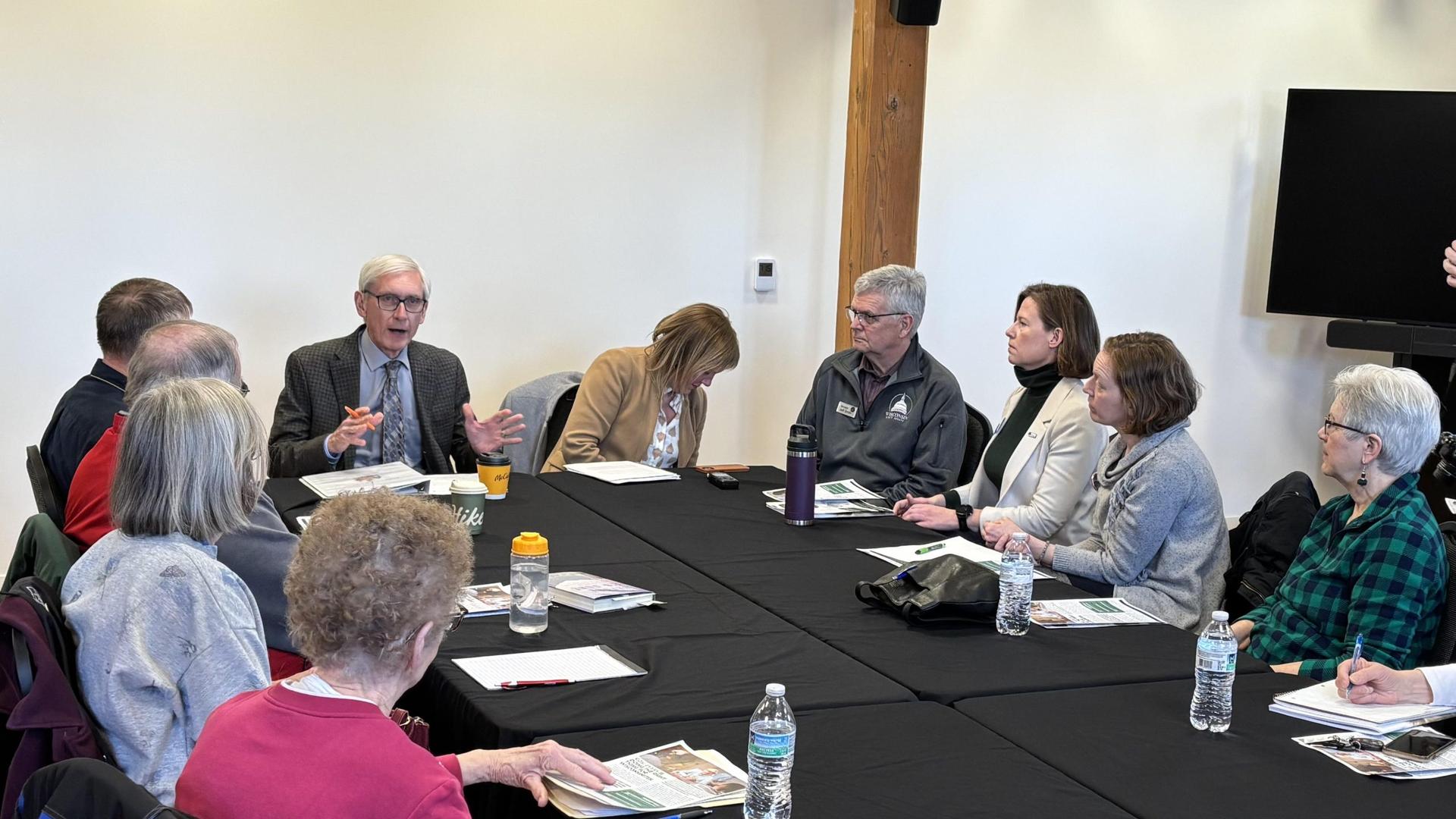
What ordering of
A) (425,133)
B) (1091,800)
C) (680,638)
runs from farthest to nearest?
(425,133) < (680,638) < (1091,800)

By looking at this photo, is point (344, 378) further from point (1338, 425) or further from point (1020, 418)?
point (1338, 425)

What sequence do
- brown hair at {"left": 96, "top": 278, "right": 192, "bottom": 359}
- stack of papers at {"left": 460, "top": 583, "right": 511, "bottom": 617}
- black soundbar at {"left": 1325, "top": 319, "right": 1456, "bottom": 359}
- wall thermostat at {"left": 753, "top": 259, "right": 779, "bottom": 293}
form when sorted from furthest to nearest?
1. wall thermostat at {"left": 753, "top": 259, "right": 779, "bottom": 293}
2. black soundbar at {"left": 1325, "top": 319, "right": 1456, "bottom": 359}
3. brown hair at {"left": 96, "top": 278, "right": 192, "bottom": 359}
4. stack of papers at {"left": 460, "top": 583, "right": 511, "bottom": 617}

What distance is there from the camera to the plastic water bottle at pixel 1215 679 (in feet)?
6.82

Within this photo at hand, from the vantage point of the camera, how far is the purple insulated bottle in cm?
336

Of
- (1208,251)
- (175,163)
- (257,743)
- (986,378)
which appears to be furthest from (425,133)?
(257,743)

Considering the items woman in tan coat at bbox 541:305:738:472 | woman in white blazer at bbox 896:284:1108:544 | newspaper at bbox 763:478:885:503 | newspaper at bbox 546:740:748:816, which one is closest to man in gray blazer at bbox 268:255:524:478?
woman in tan coat at bbox 541:305:738:472

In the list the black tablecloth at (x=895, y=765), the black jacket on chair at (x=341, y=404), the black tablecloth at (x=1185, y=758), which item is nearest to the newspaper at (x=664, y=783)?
the black tablecloth at (x=895, y=765)

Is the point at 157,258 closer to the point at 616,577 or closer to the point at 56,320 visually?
the point at 56,320

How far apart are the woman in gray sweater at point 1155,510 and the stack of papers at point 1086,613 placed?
0.45 m

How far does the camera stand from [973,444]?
4.33 m

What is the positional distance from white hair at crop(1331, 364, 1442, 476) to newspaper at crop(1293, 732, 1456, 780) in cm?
82

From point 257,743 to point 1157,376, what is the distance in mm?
2411

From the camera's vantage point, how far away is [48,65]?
191 inches

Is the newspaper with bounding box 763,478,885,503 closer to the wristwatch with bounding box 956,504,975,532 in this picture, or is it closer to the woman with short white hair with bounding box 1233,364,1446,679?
the wristwatch with bounding box 956,504,975,532
